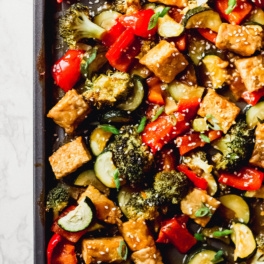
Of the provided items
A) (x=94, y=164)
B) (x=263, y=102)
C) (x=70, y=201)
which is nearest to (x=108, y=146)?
(x=94, y=164)

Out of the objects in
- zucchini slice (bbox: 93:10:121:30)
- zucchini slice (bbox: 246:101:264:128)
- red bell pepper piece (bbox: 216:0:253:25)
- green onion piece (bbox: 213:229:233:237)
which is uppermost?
red bell pepper piece (bbox: 216:0:253:25)

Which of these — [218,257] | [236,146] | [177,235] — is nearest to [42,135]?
[177,235]

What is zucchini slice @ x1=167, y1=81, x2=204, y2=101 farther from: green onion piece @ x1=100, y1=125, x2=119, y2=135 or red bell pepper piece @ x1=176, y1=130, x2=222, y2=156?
green onion piece @ x1=100, y1=125, x2=119, y2=135

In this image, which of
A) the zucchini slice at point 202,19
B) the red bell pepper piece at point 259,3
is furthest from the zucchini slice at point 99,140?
the red bell pepper piece at point 259,3

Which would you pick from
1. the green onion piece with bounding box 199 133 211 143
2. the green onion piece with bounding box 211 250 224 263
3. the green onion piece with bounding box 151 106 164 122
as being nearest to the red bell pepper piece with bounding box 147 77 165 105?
the green onion piece with bounding box 151 106 164 122
